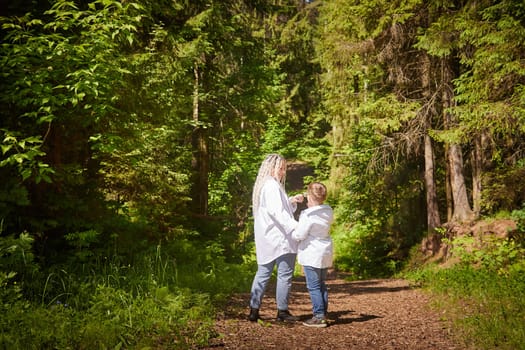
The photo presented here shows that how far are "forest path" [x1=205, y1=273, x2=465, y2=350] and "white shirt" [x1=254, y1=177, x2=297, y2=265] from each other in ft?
2.82

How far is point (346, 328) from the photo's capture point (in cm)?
560

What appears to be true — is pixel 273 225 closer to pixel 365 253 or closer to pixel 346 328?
pixel 346 328

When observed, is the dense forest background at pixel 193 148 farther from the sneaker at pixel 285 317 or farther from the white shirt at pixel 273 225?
the white shirt at pixel 273 225

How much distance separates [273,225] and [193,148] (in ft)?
26.7

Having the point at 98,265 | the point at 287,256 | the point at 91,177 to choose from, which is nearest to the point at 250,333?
the point at 287,256

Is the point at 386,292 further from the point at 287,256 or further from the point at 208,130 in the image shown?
the point at 208,130

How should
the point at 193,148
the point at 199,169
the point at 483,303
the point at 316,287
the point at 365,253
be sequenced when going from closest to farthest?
the point at 316,287
the point at 483,303
the point at 193,148
the point at 199,169
the point at 365,253

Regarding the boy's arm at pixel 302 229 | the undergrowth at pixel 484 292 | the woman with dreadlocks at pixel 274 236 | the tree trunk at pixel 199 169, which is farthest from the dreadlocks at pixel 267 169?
the tree trunk at pixel 199 169

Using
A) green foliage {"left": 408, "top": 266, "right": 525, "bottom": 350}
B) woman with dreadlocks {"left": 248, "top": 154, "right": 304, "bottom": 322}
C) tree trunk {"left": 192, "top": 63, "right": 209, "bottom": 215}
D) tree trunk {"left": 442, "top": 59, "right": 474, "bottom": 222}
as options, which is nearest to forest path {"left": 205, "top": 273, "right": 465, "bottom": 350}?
green foliage {"left": 408, "top": 266, "right": 525, "bottom": 350}

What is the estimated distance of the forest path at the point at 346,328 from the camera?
189 inches

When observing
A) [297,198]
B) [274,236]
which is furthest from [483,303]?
[274,236]

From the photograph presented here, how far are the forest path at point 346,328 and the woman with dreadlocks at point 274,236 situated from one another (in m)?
0.35

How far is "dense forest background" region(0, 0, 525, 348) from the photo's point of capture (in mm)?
5266

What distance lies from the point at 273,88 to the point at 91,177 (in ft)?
22.9
